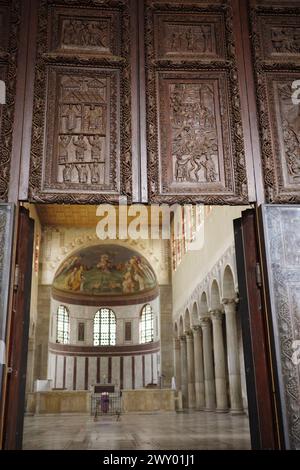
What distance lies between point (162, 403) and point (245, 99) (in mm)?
18569

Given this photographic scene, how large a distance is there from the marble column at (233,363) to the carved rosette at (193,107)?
11777 mm

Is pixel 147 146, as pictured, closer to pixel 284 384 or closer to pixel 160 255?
pixel 284 384

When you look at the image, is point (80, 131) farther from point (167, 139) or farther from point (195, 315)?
point (195, 315)

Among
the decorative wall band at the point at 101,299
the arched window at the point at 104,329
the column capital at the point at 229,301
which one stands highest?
the decorative wall band at the point at 101,299

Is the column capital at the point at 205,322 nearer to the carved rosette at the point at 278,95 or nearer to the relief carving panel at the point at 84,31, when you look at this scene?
the carved rosette at the point at 278,95

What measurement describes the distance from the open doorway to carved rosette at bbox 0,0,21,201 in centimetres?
608

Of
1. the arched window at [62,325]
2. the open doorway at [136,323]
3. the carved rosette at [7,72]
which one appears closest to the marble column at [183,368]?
the open doorway at [136,323]

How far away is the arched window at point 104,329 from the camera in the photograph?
34.3m

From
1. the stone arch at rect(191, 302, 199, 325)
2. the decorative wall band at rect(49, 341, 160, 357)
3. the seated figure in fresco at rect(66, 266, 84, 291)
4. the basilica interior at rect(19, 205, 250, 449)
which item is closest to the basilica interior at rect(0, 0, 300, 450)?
the basilica interior at rect(19, 205, 250, 449)

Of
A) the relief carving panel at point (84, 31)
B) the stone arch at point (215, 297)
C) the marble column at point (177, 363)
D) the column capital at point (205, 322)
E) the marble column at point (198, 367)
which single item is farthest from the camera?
the marble column at point (177, 363)

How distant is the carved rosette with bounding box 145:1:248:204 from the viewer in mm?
5988

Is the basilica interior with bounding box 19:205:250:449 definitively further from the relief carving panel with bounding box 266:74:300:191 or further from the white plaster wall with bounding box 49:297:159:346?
the relief carving panel with bounding box 266:74:300:191

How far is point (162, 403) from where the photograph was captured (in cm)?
2231

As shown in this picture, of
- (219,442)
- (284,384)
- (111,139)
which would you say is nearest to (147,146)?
(111,139)
